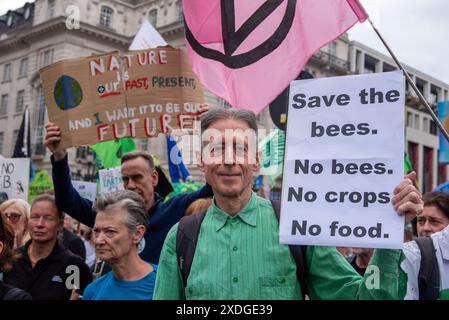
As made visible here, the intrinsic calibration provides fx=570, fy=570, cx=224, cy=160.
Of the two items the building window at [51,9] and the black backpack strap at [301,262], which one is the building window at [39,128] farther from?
the black backpack strap at [301,262]

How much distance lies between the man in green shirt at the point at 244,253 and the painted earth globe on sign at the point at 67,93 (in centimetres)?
272

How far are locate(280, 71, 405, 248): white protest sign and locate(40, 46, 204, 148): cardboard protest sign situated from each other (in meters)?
2.83

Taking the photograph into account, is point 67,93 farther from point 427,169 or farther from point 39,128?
point 427,169

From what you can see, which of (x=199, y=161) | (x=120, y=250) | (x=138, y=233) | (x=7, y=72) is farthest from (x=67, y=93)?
(x=7, y=72)

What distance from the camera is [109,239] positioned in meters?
2.95

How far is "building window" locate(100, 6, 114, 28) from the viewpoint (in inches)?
1386

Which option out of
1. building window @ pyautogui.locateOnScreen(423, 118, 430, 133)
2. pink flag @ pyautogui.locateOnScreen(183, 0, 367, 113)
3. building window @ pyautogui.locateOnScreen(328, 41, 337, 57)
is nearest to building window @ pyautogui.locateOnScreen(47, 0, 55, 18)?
building window @ pyautogui.locateOnScreen(328, 41, 337, 57)

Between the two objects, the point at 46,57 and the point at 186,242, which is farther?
the point at 46,57

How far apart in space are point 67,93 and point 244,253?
314cm

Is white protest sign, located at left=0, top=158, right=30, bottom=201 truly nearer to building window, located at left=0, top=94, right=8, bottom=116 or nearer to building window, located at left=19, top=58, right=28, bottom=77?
building window, located at left=19, top=58, right=28, bottom=77

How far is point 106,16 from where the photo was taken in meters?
36.2
